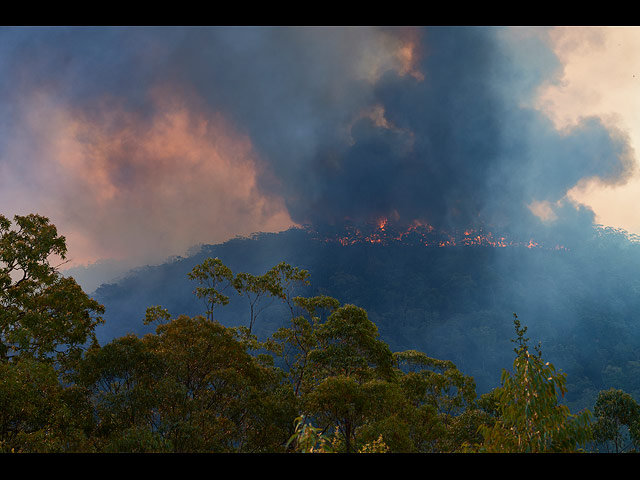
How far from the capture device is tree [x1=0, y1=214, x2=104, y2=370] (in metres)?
10.8

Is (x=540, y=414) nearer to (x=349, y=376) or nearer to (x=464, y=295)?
Result: (x=349, y=376)

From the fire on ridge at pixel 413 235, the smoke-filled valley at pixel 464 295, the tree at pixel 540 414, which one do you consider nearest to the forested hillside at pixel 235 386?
the tree at pixel 540 414

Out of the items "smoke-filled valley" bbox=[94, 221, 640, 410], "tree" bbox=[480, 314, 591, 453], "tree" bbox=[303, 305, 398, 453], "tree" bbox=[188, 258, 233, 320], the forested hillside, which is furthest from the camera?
"smoke-filled valley" bbox=[94, 221, 640, 410]

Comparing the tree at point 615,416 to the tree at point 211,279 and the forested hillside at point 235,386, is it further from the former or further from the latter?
the tree at point 211,279

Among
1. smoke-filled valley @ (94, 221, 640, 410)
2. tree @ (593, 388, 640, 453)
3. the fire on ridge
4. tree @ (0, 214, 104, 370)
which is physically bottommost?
tree @ (593, 388, 640, 453)

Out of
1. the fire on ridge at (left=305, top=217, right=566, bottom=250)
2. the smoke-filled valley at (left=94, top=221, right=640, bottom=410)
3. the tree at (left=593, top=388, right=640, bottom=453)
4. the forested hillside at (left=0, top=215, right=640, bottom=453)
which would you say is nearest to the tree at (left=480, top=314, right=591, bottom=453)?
the forested hillside at (left=0, top=215, right=640, bottom=453)

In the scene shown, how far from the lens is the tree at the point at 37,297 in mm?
10828

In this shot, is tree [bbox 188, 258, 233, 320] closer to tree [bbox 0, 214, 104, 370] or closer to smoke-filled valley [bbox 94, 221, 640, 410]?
tree [bbox 0, 214, 104, 370]

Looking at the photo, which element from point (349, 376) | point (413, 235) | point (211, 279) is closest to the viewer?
point (349, 376)

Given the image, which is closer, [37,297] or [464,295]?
[37,297]

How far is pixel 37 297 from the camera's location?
1157 centimetres

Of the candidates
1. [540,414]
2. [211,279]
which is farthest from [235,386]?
[211,279]

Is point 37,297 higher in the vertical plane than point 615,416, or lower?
higher

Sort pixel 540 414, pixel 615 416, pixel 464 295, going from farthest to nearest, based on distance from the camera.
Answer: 1. pixel 464 295
2. pixel 615 416
3. pixel 540 414
